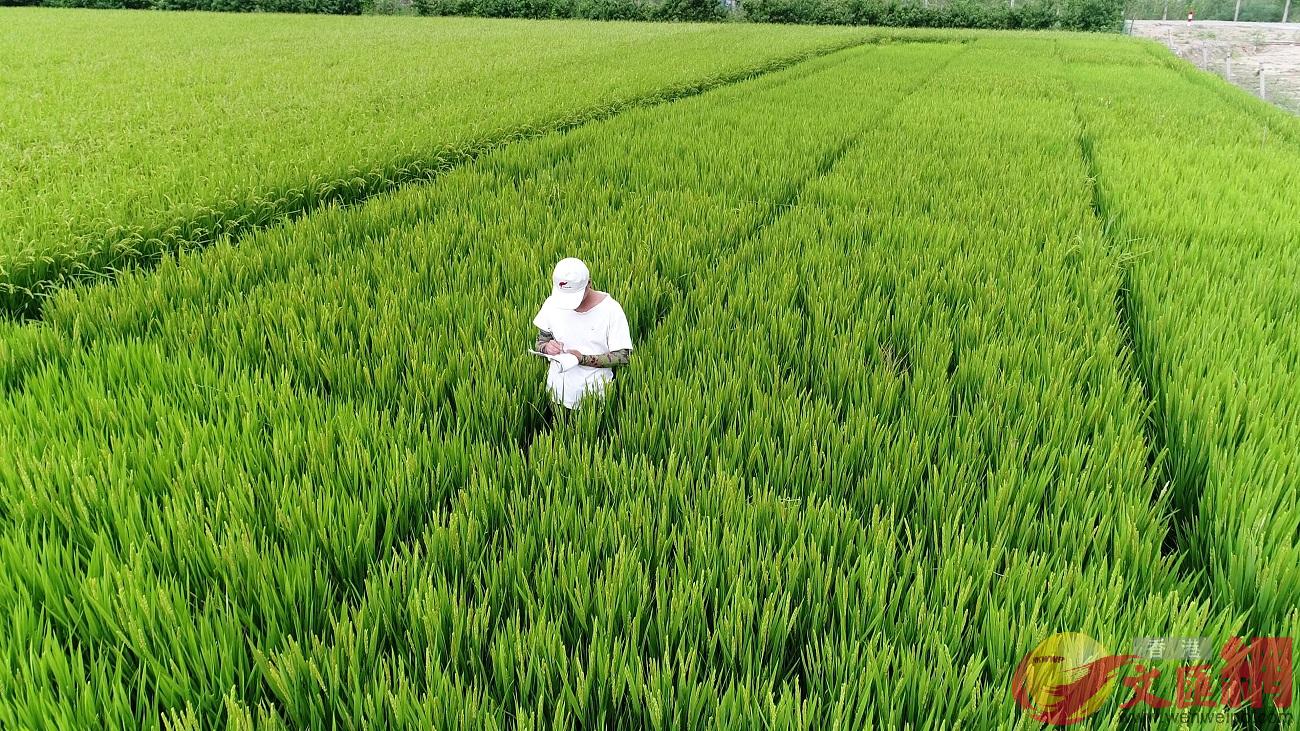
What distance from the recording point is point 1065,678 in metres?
0.77

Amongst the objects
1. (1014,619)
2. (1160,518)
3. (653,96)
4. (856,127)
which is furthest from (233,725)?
(653,96)

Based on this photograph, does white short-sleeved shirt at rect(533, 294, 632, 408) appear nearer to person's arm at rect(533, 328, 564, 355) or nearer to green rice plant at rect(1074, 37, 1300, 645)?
person's arm at rect(533, 328, 564, 355)

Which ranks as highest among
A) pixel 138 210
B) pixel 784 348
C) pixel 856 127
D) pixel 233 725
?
pixel 856 127

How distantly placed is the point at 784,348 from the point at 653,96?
6.02 metres

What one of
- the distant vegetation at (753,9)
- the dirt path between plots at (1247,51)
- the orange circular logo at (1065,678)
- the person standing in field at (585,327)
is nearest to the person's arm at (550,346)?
the person standing in field at (585,327)

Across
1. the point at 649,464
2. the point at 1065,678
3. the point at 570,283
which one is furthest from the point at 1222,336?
the point at 570,283

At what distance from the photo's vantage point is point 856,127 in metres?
5.18

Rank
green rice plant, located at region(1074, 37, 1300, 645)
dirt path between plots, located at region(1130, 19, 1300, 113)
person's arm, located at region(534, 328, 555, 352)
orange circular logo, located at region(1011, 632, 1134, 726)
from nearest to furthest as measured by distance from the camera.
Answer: orange circular logo, located at region(1011, 632, 1134, 726) → green rice plant, located at region(1074, 37, 1300, 645) → person's arm, located at region(534, 328, 555, 352) → dirt path between plots, located at region(1130, 19, 1300, 113)

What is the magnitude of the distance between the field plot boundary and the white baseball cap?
6.43 feet

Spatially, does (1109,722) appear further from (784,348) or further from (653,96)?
(653,96)

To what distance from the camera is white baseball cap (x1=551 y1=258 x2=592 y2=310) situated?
1237mm

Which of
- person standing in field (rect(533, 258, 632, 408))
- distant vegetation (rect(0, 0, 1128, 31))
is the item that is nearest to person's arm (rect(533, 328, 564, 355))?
person standing in field (rect(533, 258, 632, 408))

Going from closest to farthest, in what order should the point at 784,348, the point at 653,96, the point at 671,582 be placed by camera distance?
the point at 671,582 < the point at 784,348 < the point at 653,96

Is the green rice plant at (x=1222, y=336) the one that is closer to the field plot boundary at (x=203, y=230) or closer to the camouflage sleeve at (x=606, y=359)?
the camouflage sleeve at (x=606, y=359)
